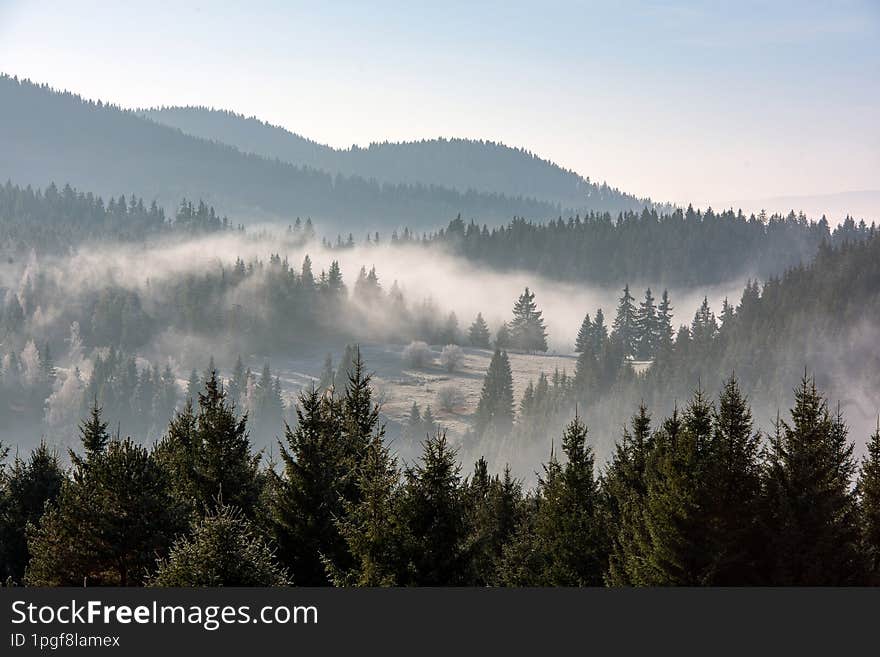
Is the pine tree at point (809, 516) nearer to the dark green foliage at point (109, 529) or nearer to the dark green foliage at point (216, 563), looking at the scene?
the dark green foliage at point (216, 563)

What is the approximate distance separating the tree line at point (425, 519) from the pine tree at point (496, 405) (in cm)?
14730

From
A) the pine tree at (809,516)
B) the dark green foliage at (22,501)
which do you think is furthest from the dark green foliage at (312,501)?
the pine tree at (809,516)

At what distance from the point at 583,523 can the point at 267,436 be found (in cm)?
16414

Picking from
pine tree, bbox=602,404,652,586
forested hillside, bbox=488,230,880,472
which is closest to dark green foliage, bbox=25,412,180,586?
pine tree, bbox=602,404,652,586

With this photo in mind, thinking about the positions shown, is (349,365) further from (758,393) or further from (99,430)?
(99,430)

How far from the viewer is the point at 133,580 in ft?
91.9

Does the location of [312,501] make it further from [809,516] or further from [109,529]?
[809,516]

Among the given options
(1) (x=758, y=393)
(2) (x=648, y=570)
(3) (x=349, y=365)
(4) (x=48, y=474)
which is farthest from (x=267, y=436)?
(2) (x=648, y=570)

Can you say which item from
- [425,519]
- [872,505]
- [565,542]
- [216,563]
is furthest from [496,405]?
[216,563]

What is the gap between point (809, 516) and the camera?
27.8m

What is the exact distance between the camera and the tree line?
25.1 meters

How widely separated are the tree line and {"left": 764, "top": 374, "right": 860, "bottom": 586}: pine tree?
4cm

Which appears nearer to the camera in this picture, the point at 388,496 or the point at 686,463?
the point at 388,496

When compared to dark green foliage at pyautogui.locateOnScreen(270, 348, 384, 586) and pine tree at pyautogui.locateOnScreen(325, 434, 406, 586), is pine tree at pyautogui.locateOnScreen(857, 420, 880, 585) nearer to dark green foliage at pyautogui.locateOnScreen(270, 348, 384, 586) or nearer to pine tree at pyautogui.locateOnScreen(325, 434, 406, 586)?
pine tree at pyautogui.locateOnScreen(325, 434, 406, 586)
